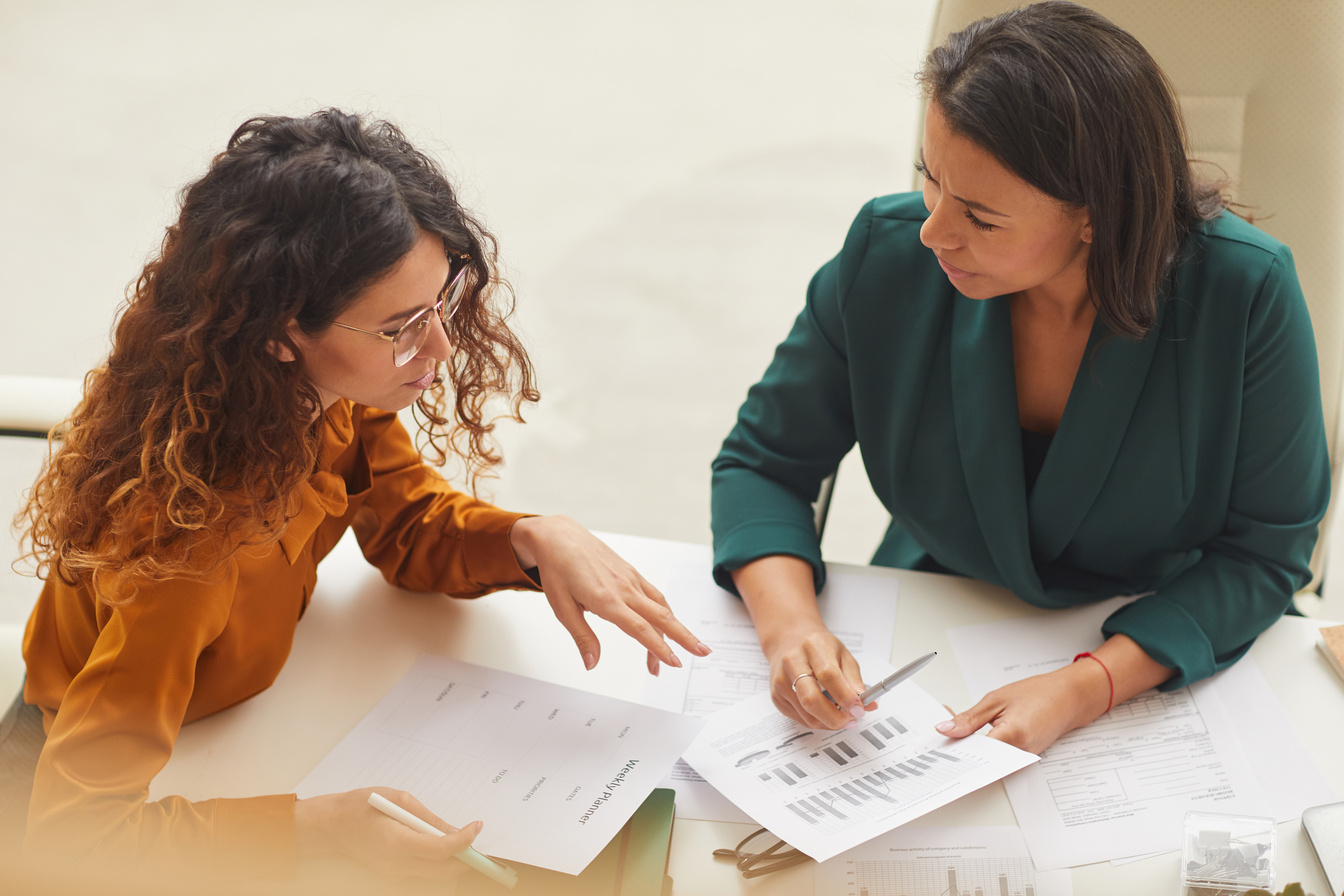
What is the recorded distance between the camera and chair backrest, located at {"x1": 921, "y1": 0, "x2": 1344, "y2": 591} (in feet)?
4.55

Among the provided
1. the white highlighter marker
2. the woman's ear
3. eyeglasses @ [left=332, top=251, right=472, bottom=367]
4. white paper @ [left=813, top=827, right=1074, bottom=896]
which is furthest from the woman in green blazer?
the woman's ear

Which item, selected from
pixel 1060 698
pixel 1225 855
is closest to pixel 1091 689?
pixel 1060 698

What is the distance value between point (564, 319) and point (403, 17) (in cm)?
212

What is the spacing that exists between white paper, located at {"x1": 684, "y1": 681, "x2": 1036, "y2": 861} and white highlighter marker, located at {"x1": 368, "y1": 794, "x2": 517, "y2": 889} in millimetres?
210

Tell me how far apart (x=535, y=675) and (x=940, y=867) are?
456 mm

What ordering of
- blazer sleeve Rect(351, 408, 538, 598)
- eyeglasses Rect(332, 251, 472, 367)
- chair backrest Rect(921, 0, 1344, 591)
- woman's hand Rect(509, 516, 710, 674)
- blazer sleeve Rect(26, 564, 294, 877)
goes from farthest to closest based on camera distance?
chair backrest Rect(921, 0, 1344, 591)
blazer sleeve Rect(351, 408, 538, 598)
woman's hand Rect(509, 516, 710, 674)
eyeglasses Rect(332, 251, 472, 367)
blazer sleeve Rect(26, 564, 294, 877)

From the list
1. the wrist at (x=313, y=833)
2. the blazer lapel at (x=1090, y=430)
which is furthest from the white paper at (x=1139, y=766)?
the wrist at (x=313, y=833)

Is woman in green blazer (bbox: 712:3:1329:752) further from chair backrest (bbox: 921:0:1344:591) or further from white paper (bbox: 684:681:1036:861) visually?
chair backrest (bbox: 921:0:1344:591)

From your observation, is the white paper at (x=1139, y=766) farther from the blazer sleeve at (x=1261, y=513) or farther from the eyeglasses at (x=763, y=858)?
the eyeglasses at (x=763, y=858)

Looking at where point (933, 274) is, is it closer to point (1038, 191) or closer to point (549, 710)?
point (1038, 191)

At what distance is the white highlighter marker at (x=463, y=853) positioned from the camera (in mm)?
946

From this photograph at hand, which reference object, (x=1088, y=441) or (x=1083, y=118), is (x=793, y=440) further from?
(x=1083, y=118)

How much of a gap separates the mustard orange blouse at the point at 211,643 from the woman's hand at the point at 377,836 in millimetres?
19

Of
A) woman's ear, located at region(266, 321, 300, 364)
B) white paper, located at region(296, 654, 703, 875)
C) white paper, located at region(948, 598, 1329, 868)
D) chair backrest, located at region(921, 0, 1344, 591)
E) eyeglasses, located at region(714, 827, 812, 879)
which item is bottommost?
eyeglasses, located at region(714, 827, 812, 879)
